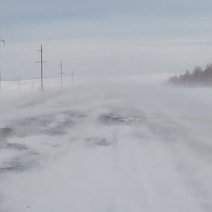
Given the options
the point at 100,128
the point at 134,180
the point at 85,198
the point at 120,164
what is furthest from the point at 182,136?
the point at 85,198

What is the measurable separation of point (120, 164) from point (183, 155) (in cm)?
172

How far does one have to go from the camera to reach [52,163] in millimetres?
9773

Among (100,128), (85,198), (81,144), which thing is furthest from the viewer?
(100,128)

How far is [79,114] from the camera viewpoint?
69.3 feet

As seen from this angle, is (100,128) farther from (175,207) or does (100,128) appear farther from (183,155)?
(175,207)

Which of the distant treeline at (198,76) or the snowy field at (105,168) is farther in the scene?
the distant treeline at (198,76)

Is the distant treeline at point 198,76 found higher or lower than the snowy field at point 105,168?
lower

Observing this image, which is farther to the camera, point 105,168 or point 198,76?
point 198,76

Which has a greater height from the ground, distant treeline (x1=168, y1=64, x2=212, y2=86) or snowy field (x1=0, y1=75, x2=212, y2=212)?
snowy field (x1=0, y1=75, x2=212, y2=212)

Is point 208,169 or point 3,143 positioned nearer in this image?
point 208,169

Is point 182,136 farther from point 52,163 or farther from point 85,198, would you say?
point 85,198

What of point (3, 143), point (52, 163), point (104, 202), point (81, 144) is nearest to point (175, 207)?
point (104, 202)

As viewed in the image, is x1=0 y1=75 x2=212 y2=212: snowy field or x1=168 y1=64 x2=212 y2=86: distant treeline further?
x1=168 y1=64 x2=212 y2=86: distant treeline

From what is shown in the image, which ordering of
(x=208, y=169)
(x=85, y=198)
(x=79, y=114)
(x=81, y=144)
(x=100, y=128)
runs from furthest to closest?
(x=79, y=114)
(x=100, y=128)
(x=81, y=144)
(x=208, y=169)
(x=85, y=198)
